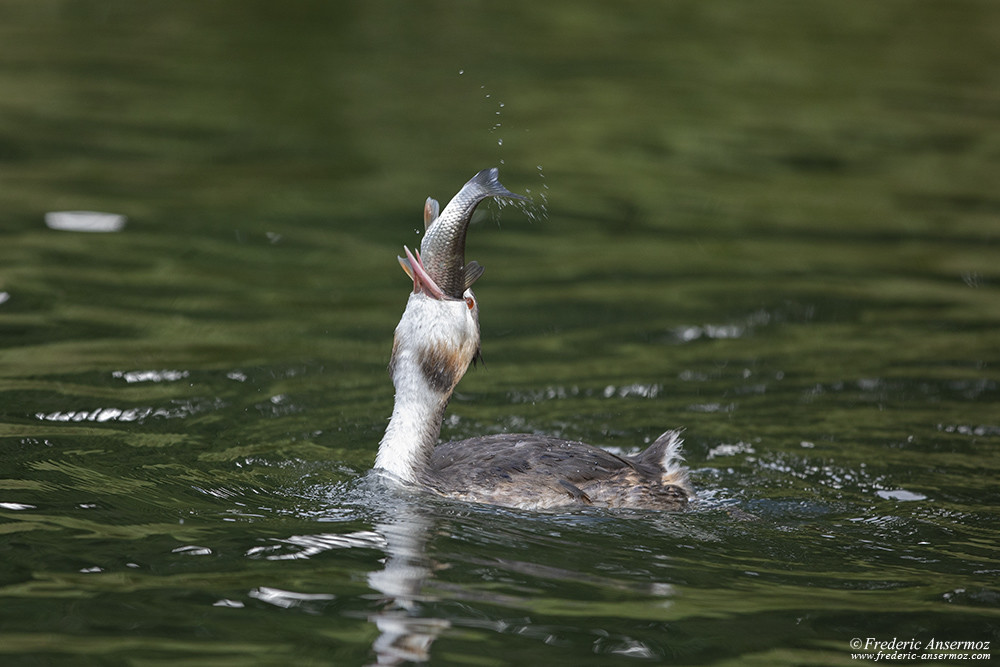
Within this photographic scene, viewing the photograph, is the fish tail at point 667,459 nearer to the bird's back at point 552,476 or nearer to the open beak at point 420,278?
the bird's back at point 552,476

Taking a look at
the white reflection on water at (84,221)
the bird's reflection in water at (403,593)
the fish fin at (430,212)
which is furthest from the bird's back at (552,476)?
the white reflection on water at (84,221)

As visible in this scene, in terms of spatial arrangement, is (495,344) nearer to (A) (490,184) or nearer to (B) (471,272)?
(B) (471,272)

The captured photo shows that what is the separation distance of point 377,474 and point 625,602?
1760mm

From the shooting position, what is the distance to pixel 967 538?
664cm

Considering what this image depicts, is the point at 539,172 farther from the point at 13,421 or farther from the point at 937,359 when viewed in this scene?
the point at 13,421

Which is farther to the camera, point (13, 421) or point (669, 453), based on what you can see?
point (13, 421)

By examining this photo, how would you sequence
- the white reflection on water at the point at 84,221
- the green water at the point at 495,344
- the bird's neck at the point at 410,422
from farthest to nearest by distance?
1. the white reflection on water at the point at 84,221
2. the bird's neck at the point at 410,422
3. the green water at the point at 495,344

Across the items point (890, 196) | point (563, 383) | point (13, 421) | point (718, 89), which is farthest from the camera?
point (718, 89)

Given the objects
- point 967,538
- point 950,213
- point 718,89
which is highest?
point 718,89

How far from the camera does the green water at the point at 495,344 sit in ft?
18.7

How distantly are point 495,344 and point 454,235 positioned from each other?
3252 mm

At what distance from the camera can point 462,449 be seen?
712 cm

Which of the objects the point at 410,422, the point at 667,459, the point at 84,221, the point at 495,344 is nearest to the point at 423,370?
the point at 410,422

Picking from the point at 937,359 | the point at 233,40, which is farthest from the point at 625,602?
the point at 233,40
